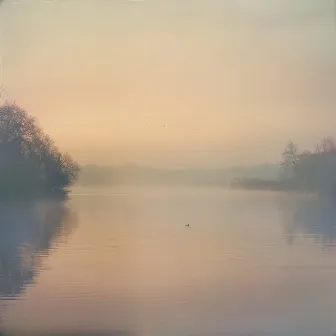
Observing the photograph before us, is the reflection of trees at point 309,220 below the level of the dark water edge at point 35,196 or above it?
below

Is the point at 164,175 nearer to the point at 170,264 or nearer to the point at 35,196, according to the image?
the point at 170,264

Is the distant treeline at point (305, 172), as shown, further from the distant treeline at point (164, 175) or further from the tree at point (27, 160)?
the tree at point (27, 160)

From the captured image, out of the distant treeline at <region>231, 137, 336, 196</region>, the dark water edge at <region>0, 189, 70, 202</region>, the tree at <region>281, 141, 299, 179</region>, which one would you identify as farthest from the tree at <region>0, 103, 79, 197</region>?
the tree at <region>281, 141, 299, 179</region>

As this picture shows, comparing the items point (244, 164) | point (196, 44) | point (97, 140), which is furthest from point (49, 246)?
point (196, 44)

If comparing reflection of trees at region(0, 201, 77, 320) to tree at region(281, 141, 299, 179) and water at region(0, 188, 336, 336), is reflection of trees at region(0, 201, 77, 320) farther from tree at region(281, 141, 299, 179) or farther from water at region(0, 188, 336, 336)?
tree at region(281, 141, 299, 179)

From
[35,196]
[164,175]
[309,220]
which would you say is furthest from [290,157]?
[35,196]

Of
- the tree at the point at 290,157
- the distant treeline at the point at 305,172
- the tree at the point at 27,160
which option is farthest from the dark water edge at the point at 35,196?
the tree at the point at 290,157

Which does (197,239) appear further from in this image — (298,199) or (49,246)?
(49,246)
